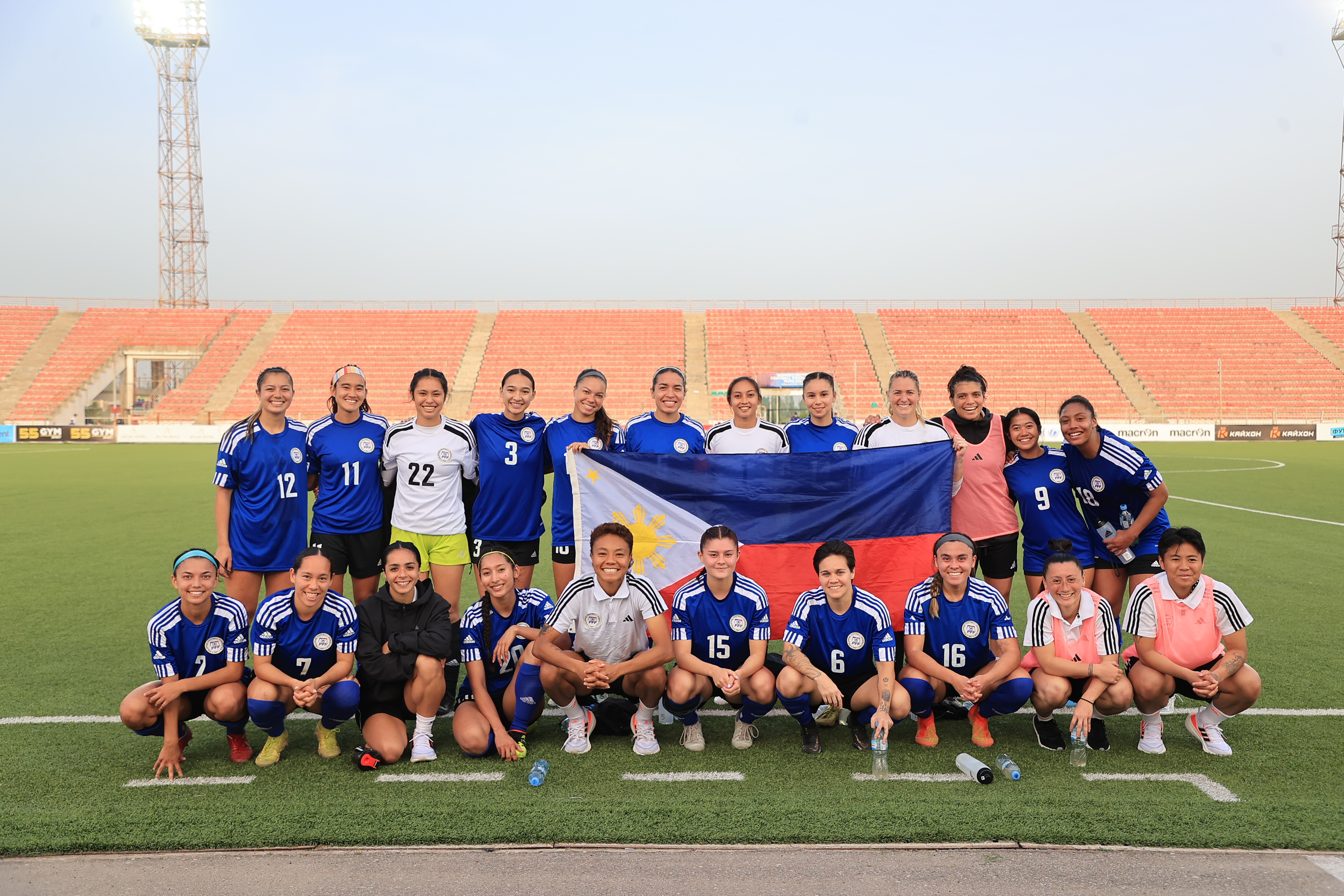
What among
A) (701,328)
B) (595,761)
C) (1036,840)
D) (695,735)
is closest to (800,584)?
(695,735)

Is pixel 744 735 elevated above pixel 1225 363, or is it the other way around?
pixel 1225 363

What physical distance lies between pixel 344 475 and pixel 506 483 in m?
0.86

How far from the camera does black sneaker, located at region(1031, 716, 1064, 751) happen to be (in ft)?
12.1

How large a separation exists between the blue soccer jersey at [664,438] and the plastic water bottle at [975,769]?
2.17 m

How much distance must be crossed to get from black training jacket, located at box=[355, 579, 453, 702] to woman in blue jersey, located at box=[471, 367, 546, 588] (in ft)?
→ 2.80

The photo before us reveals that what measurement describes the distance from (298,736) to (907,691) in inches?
111

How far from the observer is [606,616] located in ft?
12.7

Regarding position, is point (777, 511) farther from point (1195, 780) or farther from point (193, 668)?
point (193, 668)

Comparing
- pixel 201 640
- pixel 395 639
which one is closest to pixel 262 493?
pixel 201 640

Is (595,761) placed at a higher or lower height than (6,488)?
lower

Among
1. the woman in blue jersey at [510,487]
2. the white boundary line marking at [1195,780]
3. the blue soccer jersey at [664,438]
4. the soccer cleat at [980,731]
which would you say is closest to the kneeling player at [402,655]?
the woman in blue jersey at [510,487]

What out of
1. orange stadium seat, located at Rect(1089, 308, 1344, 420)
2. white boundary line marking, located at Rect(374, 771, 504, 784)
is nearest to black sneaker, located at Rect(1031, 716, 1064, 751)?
white boundary line marking, located at Rect(374, 771, 504, 784)

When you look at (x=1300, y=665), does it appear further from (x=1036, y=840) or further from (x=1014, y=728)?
(x=1036, y=840)

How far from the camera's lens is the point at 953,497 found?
15.2 feet
